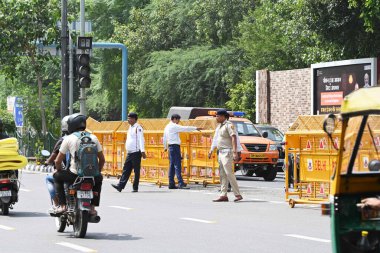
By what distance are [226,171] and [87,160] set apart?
6952 mm

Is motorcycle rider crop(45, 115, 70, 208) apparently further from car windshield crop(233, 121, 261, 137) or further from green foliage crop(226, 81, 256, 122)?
green foliage crop(226, 81, 256, 122)

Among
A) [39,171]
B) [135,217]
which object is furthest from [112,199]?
[39,171]

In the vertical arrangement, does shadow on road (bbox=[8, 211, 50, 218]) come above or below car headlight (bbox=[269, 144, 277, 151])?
below

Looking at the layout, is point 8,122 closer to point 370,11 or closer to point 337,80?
point 337,80

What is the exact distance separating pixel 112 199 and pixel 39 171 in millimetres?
14990

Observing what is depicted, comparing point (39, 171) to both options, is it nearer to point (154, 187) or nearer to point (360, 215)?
point (154, 187)

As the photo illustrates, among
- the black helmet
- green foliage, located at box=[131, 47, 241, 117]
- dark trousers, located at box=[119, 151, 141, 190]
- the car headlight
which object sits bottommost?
dark trousers, located at box=[119, 151, 141, 190]

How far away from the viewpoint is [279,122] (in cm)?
4866

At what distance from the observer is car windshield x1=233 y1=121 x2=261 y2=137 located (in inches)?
1245

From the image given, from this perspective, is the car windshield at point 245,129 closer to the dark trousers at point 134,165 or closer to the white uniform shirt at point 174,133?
the white uniform shirt at point 174,133

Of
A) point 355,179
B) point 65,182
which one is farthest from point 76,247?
point 355,179

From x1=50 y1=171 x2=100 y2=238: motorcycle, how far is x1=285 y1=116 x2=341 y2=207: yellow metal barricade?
5.26 metres

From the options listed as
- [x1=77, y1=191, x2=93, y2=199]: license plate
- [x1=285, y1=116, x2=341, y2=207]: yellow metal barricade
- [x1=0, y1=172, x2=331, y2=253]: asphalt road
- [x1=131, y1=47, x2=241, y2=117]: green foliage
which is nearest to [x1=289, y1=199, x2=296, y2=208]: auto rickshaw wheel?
[x1=285, y1=116, x2=341, y2=207]: yellow metal barricade

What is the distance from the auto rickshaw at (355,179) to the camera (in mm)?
8969
